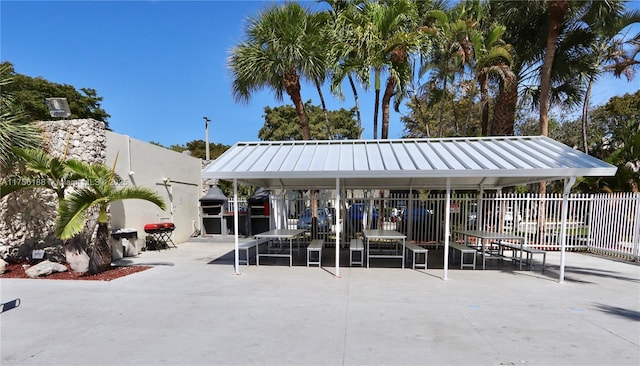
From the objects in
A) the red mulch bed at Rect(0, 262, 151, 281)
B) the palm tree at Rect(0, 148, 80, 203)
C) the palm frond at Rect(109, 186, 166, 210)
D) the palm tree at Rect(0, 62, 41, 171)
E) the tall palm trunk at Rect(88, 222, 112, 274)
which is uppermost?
the palm tree at Rect(0, 62, 41, 171)

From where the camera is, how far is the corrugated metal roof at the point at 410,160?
231 inches

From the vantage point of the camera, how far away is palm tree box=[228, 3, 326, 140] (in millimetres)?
9930

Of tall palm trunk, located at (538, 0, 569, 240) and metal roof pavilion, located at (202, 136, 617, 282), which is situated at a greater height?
tall palm trunk, located at (538, 0, 569, 240)

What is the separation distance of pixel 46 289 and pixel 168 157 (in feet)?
22.1

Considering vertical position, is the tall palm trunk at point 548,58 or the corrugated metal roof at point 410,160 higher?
the tall palm trunk at point 548,58

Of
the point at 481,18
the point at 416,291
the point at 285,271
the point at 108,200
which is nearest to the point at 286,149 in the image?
the point at 285,271

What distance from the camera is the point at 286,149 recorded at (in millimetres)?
8023

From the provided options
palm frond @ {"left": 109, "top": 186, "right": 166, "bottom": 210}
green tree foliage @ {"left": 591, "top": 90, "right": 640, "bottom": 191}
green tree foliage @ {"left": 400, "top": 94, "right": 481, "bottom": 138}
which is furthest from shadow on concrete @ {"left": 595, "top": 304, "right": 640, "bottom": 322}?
green tree foliage @ {"left": 400, "top": 94, "right": 481, "bottom": 138}

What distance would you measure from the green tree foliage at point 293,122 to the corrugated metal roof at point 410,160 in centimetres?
1955

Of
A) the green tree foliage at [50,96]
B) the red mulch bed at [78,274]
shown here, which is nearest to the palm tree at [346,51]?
the red mulch bed at [78,274]

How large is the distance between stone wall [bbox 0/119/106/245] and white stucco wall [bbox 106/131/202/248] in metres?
0.59

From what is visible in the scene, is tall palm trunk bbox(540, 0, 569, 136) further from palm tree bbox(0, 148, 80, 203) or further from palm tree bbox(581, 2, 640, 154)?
palm tree bbox(0, 148, 80, 203)

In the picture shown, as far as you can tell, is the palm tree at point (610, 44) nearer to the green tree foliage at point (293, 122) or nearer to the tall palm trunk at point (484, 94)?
the tall palm trunk at point (484, 94)

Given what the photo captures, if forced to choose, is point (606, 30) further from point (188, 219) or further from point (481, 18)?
point (188, 219)
